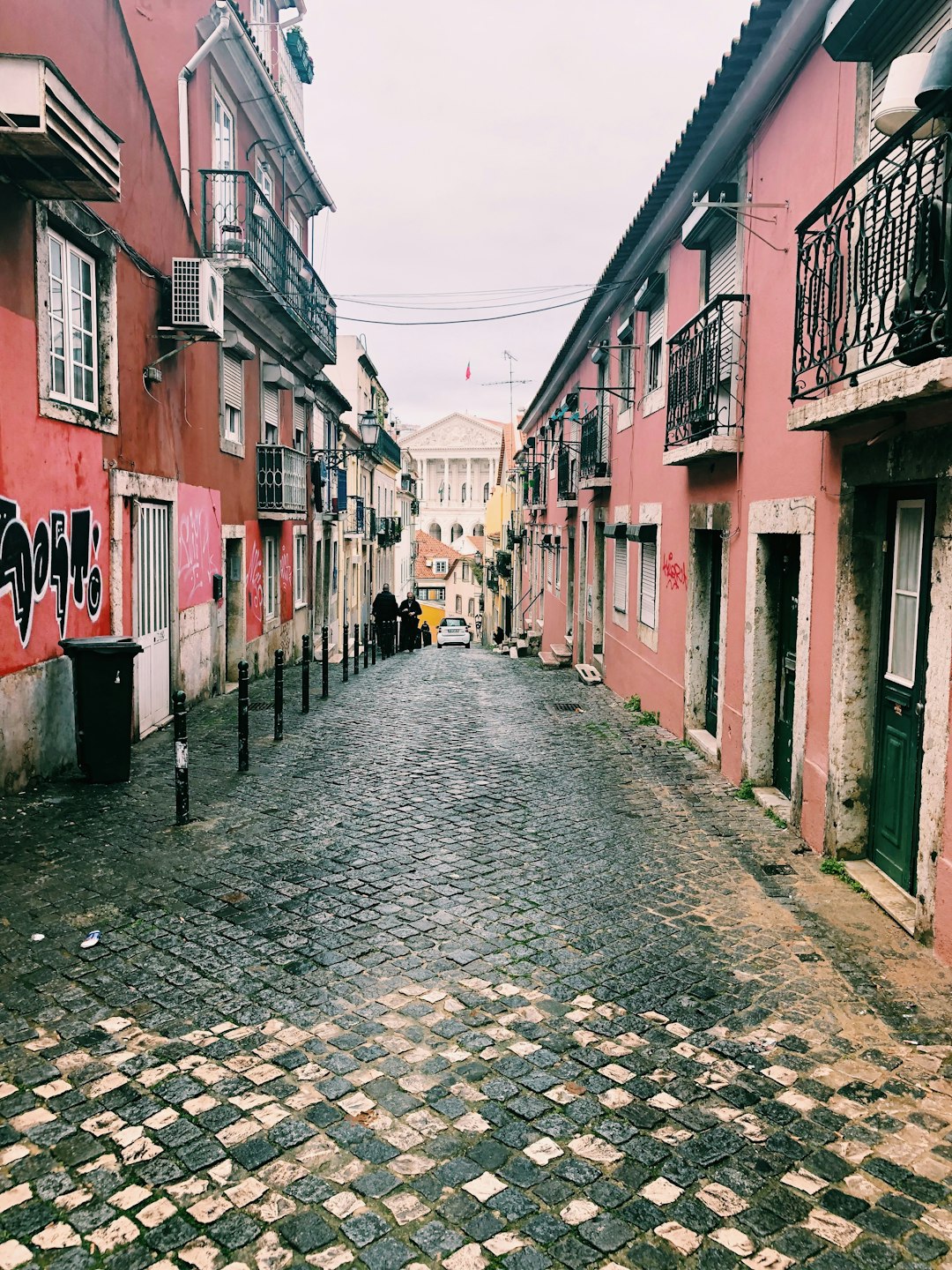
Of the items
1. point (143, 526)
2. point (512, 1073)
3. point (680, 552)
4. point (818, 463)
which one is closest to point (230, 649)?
point (143, 526)

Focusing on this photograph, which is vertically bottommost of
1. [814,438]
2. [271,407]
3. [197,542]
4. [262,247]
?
[197,542]

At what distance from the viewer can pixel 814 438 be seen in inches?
252

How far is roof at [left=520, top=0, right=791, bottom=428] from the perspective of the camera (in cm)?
657

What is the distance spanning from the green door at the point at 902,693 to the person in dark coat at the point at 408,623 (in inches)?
794

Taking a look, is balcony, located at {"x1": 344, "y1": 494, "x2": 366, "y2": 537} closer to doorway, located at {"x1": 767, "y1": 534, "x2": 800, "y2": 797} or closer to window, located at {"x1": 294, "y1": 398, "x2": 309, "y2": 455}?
window, located at {"x1": 294, "y1": 398, "x2": 309, "y2": 455}

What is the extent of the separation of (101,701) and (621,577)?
362 inches

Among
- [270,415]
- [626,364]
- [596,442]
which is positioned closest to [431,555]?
[270,415]

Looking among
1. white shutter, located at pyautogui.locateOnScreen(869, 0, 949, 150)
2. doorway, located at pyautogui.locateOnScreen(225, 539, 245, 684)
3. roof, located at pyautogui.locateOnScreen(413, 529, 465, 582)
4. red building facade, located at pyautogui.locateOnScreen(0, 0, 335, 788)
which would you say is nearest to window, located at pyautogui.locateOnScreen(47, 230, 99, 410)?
red building facade, located at pyautogui.locateOnScreen(0, 0, 335, 788)

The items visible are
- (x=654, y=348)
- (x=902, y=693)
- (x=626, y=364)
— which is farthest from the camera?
(x=626, y=364)

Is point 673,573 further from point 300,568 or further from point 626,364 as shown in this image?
point 300,568

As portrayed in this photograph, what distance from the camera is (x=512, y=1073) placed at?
3645 mm

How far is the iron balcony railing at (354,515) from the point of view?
97.5 ft

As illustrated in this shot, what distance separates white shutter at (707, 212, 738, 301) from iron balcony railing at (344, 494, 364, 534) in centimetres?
2031

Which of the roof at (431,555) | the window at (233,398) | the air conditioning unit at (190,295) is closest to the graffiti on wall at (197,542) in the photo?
the window at (233,398)
